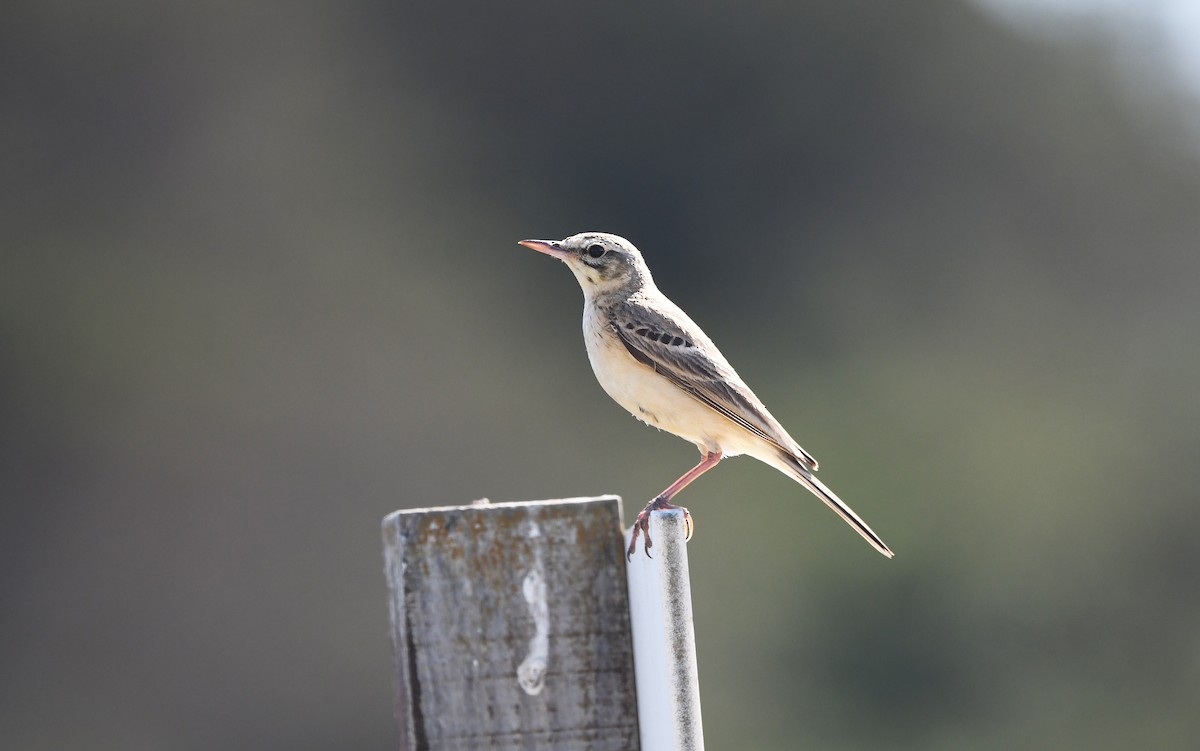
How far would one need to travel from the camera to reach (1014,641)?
1770cm

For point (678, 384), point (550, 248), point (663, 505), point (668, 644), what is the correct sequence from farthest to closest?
1. point (550, 248)
2. point (678, 384)
3. point (663, 505)
4. point (668, 644)

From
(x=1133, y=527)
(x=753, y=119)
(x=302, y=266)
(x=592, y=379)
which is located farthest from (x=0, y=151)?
(x=1133, y=527)

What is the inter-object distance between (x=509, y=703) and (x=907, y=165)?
2061cm

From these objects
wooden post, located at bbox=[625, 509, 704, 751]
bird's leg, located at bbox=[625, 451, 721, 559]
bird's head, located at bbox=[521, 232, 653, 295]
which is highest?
bird's head, located at bbox=[521, 232, 653, 295]

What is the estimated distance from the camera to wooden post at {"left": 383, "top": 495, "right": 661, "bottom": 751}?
3322mm

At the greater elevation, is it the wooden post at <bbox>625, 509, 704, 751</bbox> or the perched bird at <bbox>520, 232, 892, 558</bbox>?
the perched bird at <bbox>520, 232, 892, 558</bbox>

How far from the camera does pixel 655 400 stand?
20.0 feet

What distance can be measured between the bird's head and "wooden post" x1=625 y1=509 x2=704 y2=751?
349cm

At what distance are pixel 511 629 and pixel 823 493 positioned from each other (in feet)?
9.08

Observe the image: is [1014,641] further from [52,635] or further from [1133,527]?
[52,635]

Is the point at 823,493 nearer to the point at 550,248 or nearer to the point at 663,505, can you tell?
the point at 663,505

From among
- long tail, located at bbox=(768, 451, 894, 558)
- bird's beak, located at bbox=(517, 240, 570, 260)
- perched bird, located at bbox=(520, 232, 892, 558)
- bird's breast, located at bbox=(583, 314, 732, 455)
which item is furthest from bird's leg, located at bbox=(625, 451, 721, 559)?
bird's beak, located at bbox=(517, 240, 570, 260)

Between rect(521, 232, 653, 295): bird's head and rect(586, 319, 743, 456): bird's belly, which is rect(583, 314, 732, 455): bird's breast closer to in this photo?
rect(586, 319, 743, 456): bird's belly

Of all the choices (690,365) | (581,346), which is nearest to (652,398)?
(690,365)
